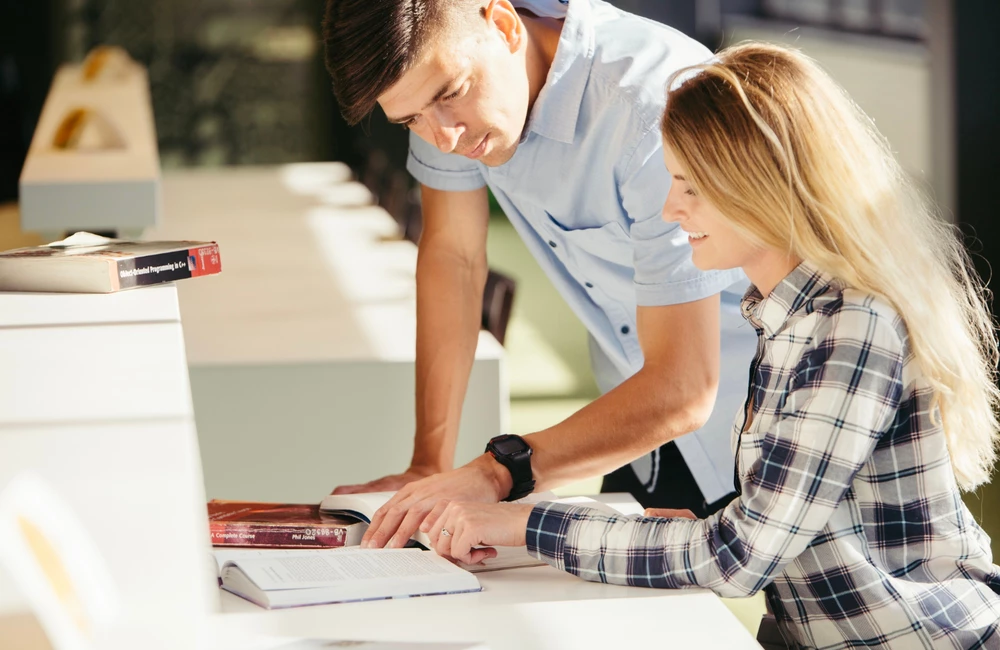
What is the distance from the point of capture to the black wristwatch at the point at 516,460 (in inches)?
64.3

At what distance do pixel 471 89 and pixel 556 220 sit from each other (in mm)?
360

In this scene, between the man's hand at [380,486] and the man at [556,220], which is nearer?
the man at [556,220]

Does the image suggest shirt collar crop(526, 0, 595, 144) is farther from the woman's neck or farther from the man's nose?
the woman's neck

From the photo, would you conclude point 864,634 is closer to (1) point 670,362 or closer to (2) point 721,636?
(2) point 721,636

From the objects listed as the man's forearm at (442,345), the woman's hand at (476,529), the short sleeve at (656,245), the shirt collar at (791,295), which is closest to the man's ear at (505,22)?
the short sleeve at (656,245)

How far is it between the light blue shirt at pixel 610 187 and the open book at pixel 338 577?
1.83 feet

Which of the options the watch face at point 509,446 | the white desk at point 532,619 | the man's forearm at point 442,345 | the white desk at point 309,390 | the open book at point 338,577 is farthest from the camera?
the white desk at point 309,390

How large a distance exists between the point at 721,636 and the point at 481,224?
1.14 m

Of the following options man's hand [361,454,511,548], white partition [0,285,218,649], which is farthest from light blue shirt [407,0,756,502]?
white partition [0,285,218,649]

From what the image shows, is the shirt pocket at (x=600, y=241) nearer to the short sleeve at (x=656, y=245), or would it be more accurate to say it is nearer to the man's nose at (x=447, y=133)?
the short sleeve at (x=656, y=245)

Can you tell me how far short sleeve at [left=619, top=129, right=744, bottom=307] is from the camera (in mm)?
1711

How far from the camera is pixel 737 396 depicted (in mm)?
2045

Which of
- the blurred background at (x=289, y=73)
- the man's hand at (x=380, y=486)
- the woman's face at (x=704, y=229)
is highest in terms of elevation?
the woman's face at (x=704, y=229)

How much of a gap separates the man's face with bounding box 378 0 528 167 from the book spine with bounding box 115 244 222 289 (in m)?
0.34
